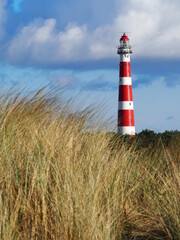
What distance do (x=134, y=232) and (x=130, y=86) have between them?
18722 mm

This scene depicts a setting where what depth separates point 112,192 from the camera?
411 centimetres

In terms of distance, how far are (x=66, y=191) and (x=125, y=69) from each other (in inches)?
780

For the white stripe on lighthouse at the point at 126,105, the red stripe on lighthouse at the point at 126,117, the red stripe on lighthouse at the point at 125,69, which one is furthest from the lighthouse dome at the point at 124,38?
the red stripe on lighthouse at the point at 126,117

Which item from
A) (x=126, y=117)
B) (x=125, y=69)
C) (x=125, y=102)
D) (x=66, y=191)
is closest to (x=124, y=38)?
(x=125, y=69)

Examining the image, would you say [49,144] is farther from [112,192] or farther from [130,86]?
[130,86]

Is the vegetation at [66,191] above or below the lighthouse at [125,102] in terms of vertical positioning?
below

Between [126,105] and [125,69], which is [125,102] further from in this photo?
[125,69]

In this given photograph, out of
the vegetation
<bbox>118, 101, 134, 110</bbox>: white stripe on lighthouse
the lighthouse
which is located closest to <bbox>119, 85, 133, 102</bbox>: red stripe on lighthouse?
the lighthouse

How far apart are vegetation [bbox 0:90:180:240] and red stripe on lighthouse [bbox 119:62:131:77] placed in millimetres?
17422

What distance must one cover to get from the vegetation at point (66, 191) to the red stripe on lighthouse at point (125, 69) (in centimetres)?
1742

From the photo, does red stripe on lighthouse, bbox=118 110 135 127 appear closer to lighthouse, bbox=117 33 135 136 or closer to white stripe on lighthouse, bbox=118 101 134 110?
lighthouse, bbox=117 33 135 136

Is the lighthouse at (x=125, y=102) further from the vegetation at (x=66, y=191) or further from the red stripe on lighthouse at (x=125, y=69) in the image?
the vegetation at (x=66, y=191)

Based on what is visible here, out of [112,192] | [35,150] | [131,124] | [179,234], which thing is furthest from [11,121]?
[131,124]

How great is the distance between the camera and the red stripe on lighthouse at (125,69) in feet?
73.4
